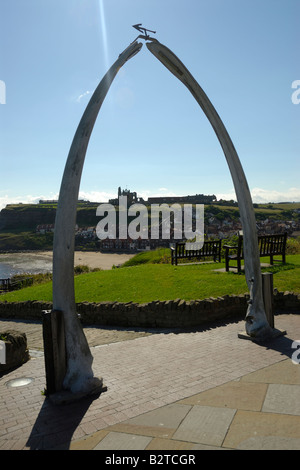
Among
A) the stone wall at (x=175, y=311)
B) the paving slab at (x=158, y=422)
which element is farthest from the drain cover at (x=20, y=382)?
the stone wall at (x=175, y=311)

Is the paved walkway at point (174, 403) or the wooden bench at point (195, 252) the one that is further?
the wooden bench at point (195, 252)

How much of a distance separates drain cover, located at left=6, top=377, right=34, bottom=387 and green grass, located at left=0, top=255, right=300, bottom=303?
4387 mm

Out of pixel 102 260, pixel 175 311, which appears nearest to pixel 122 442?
pixel 175 311

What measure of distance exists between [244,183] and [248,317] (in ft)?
8.23

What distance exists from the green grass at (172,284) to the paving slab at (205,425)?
5136 millimetres

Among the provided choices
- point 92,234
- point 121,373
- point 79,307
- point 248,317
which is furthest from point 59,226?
point 92,234

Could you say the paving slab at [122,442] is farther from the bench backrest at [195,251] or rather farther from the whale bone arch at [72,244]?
the bench backrest at [195,251]

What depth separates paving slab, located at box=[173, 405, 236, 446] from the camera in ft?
10.9

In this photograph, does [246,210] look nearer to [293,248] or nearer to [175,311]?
[175,311]

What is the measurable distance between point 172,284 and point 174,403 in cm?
694

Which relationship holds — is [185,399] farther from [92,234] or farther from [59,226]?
[92,234]

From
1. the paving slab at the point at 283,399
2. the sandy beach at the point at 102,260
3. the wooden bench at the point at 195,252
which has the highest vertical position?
the wooden bench at the point at 195,252

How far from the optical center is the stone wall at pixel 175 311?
795 centimetres

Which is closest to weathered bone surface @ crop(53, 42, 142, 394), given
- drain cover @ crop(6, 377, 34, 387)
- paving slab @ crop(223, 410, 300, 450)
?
drain cover @ crop(6, 377, 34, 387)
